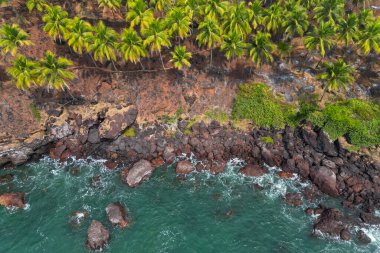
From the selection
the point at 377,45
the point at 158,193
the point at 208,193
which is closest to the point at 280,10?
the point at 377,45

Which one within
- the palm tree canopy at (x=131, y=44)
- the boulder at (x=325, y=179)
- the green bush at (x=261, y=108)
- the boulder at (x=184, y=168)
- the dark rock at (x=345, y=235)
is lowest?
the dark rock at (x=345, y=235)

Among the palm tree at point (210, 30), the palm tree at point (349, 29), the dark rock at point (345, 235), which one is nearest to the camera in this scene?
the dark rock at point (345, 235)

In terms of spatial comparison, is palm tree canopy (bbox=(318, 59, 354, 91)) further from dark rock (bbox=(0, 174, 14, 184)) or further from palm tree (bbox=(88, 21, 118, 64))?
dark rock (bbox=(0, 174, 14, 184))

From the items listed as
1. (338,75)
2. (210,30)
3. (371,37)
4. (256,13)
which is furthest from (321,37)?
(210,30)

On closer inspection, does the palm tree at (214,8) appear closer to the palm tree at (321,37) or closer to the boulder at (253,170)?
the palm tree at (321,37)

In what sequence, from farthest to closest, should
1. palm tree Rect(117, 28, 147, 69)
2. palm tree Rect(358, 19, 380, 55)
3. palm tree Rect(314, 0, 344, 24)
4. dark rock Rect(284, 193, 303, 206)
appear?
palm tree Rect(314, 0, 344, 24) → palm tree Rect(358, 19, 380, 55) → palm tree Rect(117, 28, 147, 69) → dark rock Rect(284, 193, 303, 206)

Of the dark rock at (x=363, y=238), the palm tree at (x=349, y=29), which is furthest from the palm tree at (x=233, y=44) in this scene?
the dark rock at (x=363, y=238)

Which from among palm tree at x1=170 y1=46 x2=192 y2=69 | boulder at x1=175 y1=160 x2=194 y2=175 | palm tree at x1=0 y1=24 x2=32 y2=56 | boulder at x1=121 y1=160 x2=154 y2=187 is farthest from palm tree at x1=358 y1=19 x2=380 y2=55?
palm tree at x1=0 y1=24 x2=32 y2=56
